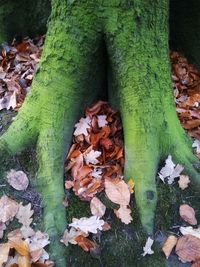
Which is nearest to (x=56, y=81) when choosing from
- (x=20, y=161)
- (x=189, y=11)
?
(x=20, y=161)

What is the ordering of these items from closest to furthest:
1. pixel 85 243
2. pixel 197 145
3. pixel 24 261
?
pixel 24 261
pixel 85 243
pixel 197 145

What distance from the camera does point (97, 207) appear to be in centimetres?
283

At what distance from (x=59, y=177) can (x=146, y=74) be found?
0.98m

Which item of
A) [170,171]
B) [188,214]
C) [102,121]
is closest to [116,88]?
[102,121]

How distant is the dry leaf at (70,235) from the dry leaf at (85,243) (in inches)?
1.0

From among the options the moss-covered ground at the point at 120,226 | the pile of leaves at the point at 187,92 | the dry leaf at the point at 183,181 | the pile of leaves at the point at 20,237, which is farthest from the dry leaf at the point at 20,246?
the pile of leaves at the point at 187,92

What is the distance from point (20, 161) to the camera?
2.97 m

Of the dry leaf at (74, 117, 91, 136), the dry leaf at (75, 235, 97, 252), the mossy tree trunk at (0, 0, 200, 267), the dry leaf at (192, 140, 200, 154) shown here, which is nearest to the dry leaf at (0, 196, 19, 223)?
the mossy tree trunk at (0, 0, 200, 267)

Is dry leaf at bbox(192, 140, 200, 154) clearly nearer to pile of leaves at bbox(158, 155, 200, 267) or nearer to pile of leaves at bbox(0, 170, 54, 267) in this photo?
pile of leaves at bbox(158, 155, 200, 267)

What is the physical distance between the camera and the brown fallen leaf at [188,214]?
289 centimetres

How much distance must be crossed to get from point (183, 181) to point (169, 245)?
498 millimetres

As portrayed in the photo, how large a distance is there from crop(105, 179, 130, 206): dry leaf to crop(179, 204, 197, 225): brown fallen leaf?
39 cm

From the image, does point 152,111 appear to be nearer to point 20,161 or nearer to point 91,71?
point 91,71

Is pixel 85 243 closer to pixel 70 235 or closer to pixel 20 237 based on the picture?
pixel 70 235
